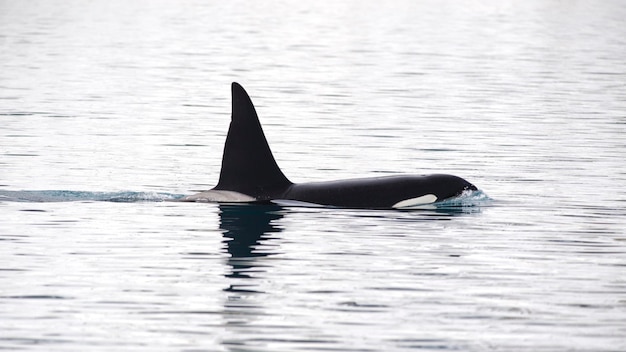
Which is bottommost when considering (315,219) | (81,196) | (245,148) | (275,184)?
(81,196)

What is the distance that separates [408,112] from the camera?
37875mm

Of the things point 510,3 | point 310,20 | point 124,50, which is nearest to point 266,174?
point 124,50

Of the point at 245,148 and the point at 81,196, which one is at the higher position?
the point at 245,148

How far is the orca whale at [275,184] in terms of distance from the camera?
19844mm

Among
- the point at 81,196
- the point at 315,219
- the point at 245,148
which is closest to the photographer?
the point at 315,219

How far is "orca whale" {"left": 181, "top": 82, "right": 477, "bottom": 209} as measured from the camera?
1984 centimetres

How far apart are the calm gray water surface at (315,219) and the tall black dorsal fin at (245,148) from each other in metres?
0.59

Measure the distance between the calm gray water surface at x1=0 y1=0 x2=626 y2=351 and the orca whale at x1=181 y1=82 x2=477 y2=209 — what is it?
13.0 inches

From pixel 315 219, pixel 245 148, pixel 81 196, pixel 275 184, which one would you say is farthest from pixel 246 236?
pixel 81 196

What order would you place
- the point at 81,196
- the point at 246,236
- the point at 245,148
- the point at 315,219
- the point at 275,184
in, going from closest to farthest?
1. the point at 246,236
2. the point at 315,219
3. the point at 245,148
4. the point at 275,184
5. the point at 81,196

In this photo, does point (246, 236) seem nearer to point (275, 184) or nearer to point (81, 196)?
point (275, 184)

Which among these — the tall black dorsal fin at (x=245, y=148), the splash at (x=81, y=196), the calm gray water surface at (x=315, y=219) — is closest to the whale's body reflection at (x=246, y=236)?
the calm gray water surface at (x=315, y=219)

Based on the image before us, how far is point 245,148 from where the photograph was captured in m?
19.9

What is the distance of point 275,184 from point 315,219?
137cm
